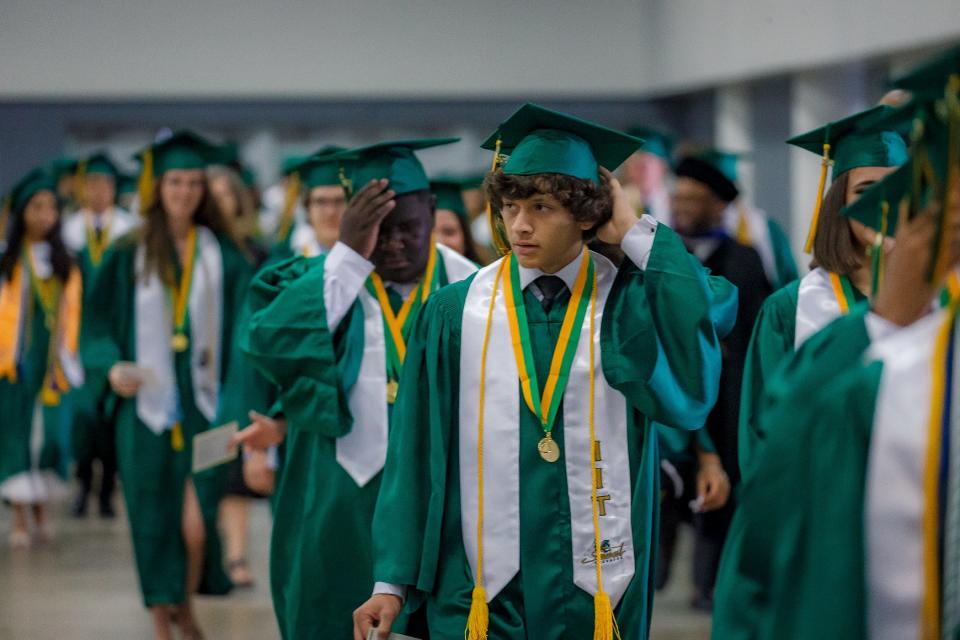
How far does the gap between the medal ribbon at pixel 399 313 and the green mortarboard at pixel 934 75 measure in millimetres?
2349

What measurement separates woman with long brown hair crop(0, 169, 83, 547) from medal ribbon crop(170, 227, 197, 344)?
3249mm

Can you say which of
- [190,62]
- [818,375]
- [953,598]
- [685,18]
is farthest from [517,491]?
[190,62]

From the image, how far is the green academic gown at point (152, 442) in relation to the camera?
630cm

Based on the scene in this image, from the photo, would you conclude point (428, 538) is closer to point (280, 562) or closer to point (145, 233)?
point (280, 562)

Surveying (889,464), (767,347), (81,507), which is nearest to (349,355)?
(767,347)

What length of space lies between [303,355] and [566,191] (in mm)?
1319

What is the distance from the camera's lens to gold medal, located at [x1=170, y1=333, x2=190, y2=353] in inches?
249

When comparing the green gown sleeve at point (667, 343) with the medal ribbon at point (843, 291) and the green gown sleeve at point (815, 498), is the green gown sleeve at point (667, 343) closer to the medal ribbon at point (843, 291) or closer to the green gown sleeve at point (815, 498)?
the medal ribbon at point (843, 291)

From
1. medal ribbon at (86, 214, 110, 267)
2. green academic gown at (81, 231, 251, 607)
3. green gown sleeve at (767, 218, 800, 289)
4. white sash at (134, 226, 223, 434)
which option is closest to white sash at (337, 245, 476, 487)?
green academic gown at (81, 231, 251, 607)

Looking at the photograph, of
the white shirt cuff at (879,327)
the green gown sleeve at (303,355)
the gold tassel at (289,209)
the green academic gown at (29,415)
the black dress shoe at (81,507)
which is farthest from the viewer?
the black dress shoe at (81,507)

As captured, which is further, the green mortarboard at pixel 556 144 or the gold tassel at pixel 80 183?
the gold tassel at pixel 80 183

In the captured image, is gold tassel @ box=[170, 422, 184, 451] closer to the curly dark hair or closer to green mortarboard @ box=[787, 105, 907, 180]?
the curly dark hair

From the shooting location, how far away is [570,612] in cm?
338

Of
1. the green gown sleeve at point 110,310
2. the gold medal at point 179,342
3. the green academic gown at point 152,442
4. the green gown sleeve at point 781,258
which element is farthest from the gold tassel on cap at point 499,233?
the green gown sleeve at point 781,258
